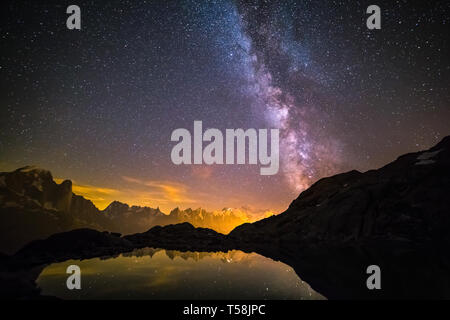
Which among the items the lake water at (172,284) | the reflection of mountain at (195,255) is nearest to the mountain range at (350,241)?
the lake water at (172,284)

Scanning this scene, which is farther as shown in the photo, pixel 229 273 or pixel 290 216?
pixel 290 216

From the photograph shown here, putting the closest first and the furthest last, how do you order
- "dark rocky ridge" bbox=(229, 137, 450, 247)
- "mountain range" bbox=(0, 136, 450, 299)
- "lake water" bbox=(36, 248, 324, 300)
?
"lake water" bbox=(36, 248, 324, 300)
"mountain range" bbox=(0, 136, 450, 299)
"dark rocky ridge" bbox=(229, 137, 450, 247)

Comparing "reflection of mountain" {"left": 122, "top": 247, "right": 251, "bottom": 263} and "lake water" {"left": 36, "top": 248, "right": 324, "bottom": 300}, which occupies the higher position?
"lake water" {"left": 36, "top": 248, "right": 324, "bottom": 300}

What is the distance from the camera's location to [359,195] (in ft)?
257

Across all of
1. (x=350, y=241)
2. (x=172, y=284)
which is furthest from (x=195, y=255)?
(x=350, y=241)

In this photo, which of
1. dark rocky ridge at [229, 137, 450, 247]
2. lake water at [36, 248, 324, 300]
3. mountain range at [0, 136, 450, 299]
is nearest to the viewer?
lake water at [36, 248, 324, 300]

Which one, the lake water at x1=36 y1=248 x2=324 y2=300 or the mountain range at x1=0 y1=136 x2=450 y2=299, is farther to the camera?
the mountain range at x1=0 y1=136 x2=450 y2=299

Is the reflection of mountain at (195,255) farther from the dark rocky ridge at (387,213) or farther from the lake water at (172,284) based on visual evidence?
the dark rocky ridge at (387,213)

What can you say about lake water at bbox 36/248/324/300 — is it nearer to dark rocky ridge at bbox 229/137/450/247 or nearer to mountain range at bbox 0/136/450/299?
mountain range at bbox 0/136/450/299

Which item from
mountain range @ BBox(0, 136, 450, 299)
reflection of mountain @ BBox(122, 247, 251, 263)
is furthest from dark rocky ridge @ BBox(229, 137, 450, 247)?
reflection of mountain @ BBox(122, 247, 251, 263)

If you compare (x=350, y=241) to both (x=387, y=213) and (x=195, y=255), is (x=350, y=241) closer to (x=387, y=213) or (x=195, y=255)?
(x=387, y=213)
